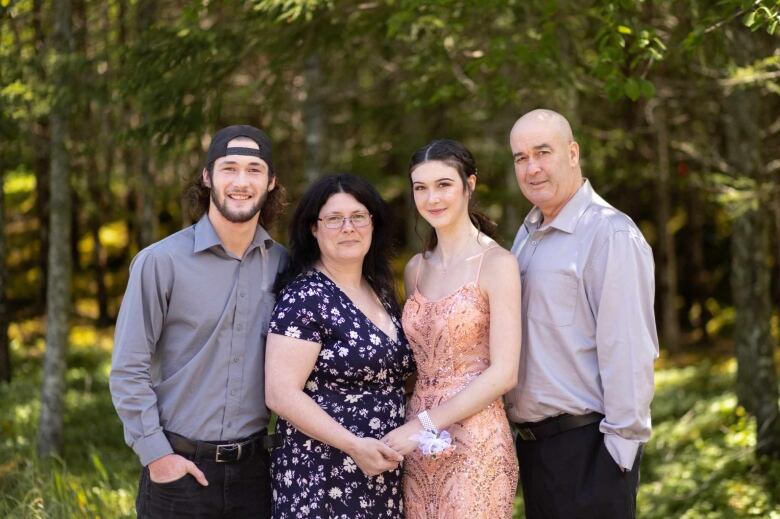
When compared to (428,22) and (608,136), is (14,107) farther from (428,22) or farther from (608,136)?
(608,136)

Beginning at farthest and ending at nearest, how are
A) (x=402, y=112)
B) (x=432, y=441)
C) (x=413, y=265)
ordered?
(x=402, y=112) → (x=413, y=265) → (x=432, y=441)

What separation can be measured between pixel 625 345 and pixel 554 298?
0.35 metres

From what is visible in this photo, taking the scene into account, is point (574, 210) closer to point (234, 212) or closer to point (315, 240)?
point (315, 240)

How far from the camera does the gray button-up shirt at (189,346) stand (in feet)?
11.6

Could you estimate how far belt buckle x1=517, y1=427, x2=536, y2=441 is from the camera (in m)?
3.79

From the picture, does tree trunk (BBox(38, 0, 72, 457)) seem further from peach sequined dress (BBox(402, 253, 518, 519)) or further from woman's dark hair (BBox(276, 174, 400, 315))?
peach sequined dress (BBox(402, 253, 518, 519))

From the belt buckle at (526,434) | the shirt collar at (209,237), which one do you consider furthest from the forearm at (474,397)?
the shirt collar at (209,237)

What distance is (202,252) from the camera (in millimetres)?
3715

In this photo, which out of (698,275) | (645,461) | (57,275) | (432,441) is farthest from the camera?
(698,275)

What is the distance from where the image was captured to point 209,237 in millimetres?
3711

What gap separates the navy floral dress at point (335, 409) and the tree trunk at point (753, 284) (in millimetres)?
5192

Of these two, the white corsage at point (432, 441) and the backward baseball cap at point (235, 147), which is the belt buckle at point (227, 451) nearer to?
the white corsage at point (432, 441)

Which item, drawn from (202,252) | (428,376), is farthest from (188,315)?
(428,376)

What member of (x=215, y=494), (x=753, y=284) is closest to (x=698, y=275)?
(x=753, y=284)
